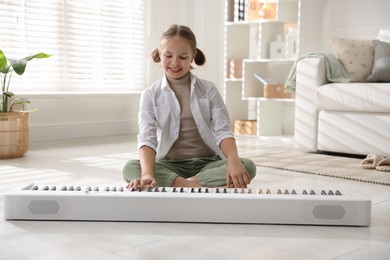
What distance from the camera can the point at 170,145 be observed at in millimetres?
1941

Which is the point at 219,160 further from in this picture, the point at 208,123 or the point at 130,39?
the point at 130,39

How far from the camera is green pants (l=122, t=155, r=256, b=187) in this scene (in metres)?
1.82

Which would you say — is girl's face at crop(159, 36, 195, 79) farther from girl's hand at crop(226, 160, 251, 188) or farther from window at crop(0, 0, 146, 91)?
window at crop(0, 0, 146, 91)

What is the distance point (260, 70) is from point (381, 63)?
138 centimetres

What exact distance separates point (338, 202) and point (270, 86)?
2.83 m

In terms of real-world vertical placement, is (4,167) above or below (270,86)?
below

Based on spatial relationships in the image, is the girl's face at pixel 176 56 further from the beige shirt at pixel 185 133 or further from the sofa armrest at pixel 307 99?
the sofa armrest at pixel 307 99

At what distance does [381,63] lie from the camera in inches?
130

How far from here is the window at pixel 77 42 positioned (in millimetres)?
3844

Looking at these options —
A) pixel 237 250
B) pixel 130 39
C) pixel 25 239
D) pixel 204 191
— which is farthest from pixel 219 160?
pixel 130 39

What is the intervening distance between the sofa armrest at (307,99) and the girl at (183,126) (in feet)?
4.83

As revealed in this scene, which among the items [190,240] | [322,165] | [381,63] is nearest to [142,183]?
[190,240]

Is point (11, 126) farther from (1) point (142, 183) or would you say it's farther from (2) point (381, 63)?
(2) point (381, 63)

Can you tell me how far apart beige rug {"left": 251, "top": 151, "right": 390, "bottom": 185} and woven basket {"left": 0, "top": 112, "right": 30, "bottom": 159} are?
132 centimetres
